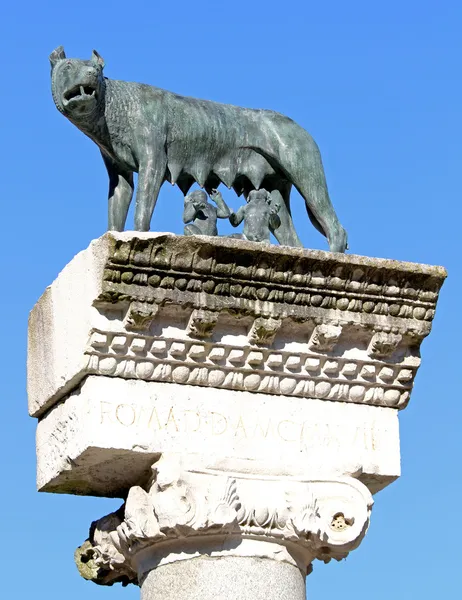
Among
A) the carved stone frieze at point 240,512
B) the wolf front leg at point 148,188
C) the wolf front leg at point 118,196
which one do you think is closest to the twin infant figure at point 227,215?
the wolf front leg at point 148,188

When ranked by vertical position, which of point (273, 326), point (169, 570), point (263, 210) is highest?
point (263, 210)

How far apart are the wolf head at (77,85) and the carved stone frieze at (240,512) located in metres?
2.79

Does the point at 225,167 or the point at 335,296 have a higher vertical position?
the point at 225,167

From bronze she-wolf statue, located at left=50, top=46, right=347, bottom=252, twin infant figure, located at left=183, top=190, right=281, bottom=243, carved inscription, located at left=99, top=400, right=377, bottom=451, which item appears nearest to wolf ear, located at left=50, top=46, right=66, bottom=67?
bronze she-wolf statue, located at left=50, top=46, right=347, bottom=252

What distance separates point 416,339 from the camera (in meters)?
12.4

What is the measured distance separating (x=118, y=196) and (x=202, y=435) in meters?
2.22

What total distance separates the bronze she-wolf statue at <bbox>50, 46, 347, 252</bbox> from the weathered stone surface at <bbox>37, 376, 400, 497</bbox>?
4.52 feet

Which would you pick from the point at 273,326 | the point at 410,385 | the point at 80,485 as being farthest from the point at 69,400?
the point at 410,385

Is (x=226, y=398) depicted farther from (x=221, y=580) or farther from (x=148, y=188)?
(x=148, y=188)

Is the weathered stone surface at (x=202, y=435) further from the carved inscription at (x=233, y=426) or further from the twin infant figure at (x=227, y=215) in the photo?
the twin infant figure at (x=227, y=215)

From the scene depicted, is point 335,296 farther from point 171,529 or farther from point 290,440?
point 171,529

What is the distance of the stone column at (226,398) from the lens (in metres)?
11.4

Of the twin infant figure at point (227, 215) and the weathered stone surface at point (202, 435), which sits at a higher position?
the twin infant figure at point (227, 215)

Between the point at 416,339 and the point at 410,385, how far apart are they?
376 millimetres
